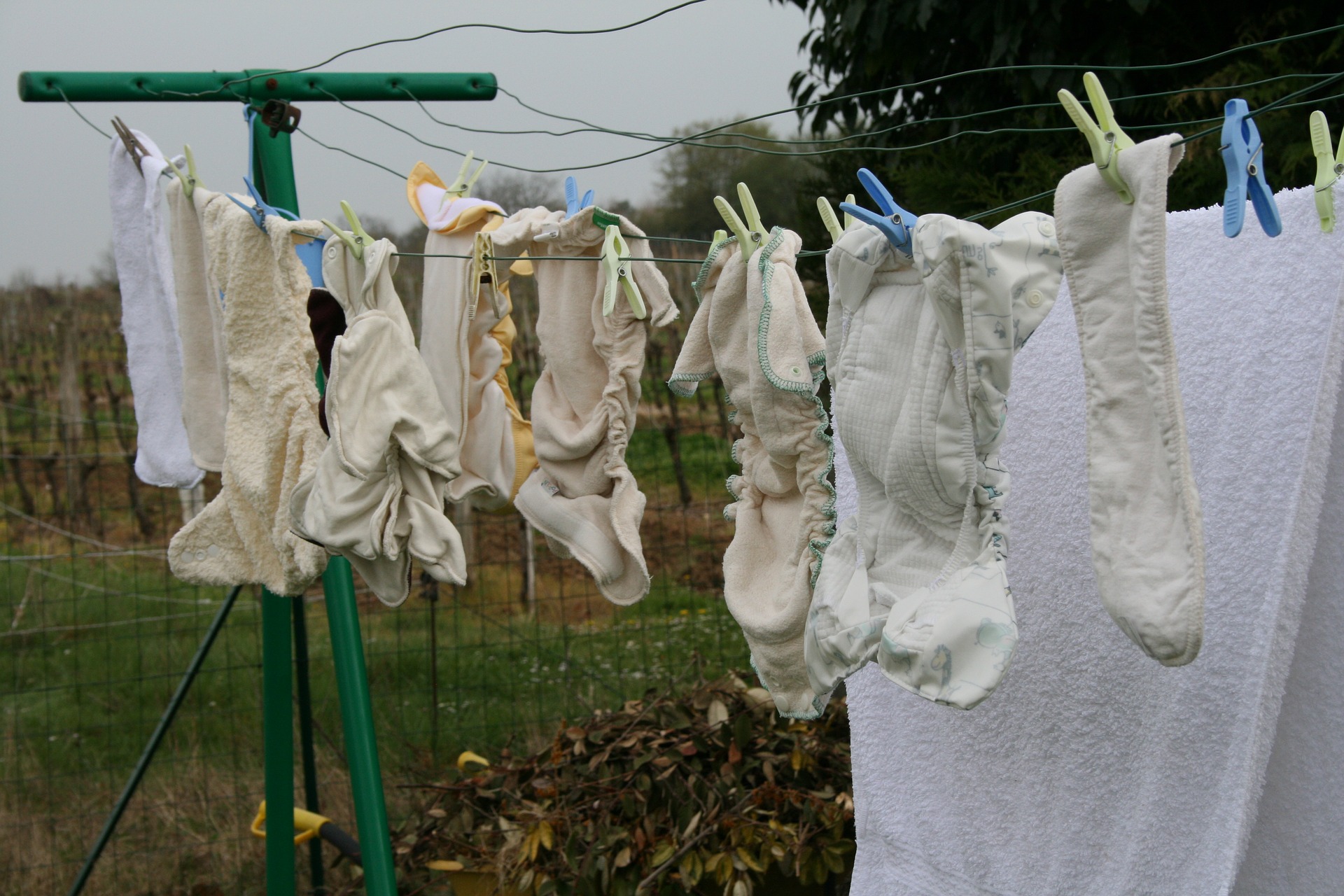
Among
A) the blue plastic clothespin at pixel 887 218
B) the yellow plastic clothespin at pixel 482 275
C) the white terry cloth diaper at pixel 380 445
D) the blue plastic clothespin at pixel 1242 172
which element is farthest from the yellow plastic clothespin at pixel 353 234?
the blue plastic clothespin at pixel 1242 172

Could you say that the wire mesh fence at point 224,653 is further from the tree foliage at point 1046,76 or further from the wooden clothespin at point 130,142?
the wooden clothespin at point 130,142

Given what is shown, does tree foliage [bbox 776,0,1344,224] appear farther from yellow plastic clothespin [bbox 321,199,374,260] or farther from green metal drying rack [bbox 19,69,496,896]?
yellow plastic clothespin [bbox 321,199,374,260]

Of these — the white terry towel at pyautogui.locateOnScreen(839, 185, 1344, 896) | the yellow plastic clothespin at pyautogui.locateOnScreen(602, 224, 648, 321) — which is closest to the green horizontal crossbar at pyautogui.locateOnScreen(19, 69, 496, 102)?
the yellow plastic clothespin at pyautogui.locateOnScreen(602, 224, 648, 321)

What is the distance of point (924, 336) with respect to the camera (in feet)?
2.69

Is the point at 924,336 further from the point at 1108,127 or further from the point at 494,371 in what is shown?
the point at 494,371

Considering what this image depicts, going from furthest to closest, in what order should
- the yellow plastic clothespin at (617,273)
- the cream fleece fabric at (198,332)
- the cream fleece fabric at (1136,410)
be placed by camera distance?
the cream fleece fabric at (198,332), the yellow plastic clothespin at (617,273), the cream fleece fabric at (1136,410)

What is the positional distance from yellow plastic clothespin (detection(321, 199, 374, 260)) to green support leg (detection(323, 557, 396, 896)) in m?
0.47

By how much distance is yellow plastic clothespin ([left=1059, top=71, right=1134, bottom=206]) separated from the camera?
2.17 feet

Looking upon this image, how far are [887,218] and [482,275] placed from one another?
56 cm

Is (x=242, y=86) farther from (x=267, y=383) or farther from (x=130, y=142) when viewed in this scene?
(x=267, y=383)

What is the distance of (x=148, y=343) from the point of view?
1.49 metres

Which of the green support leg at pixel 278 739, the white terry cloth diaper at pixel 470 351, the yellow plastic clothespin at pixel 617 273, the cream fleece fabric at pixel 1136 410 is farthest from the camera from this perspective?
the green support leg at pixel 278 739

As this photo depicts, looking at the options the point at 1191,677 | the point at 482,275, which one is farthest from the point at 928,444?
the point at 482,275

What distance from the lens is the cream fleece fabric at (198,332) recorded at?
136cm
